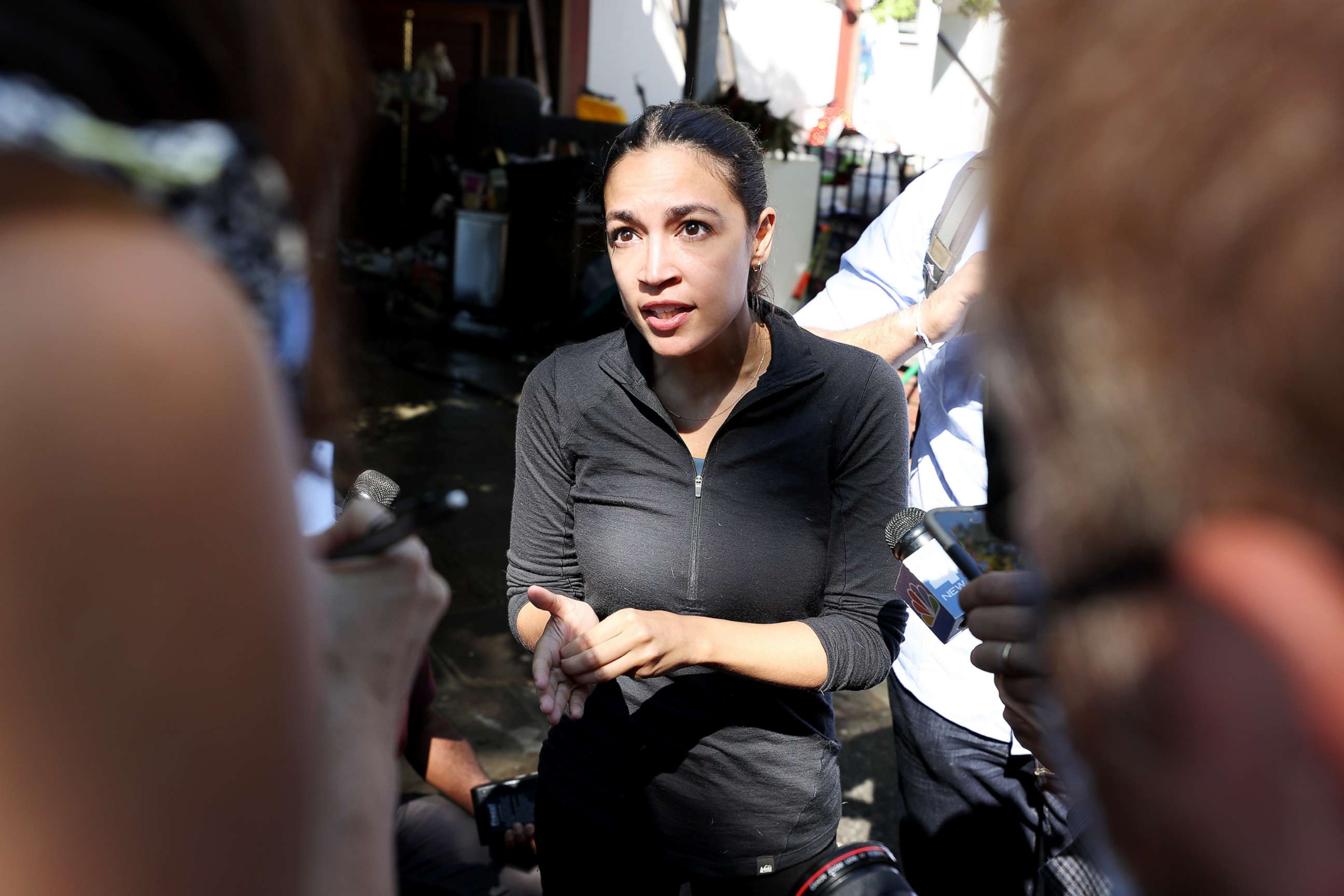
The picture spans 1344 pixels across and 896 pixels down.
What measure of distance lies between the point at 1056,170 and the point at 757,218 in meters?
1.91

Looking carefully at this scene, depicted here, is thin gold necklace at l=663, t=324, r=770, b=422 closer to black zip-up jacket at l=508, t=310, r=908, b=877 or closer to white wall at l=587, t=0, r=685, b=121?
black zip-up jacket at l=508, t=310, r=908, b=877

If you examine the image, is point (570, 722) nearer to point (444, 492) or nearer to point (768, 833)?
point (768, 833)

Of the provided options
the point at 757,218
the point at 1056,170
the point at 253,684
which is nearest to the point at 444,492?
the point at 253,684

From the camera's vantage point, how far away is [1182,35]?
0.49m

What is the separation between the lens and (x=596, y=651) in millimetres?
1748

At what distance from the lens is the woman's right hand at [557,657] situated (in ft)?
5.90

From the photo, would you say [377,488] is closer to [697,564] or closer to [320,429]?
[697,564]

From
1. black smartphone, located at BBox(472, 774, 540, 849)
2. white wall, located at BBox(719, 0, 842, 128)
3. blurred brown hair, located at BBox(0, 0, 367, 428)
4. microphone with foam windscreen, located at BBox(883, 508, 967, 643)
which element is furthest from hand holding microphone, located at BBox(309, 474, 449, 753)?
white wall, located at BBox(719, 0, 842, 128)

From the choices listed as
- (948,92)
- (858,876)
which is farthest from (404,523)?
(948,92)

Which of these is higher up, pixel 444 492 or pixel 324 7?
pixel 324 7

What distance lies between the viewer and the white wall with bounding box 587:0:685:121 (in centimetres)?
1421

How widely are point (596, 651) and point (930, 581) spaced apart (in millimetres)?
584

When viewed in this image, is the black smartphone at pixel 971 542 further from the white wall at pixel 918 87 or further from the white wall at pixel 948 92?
the white wall at pixel 918 87

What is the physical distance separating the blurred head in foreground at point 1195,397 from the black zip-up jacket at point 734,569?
1416 mm
